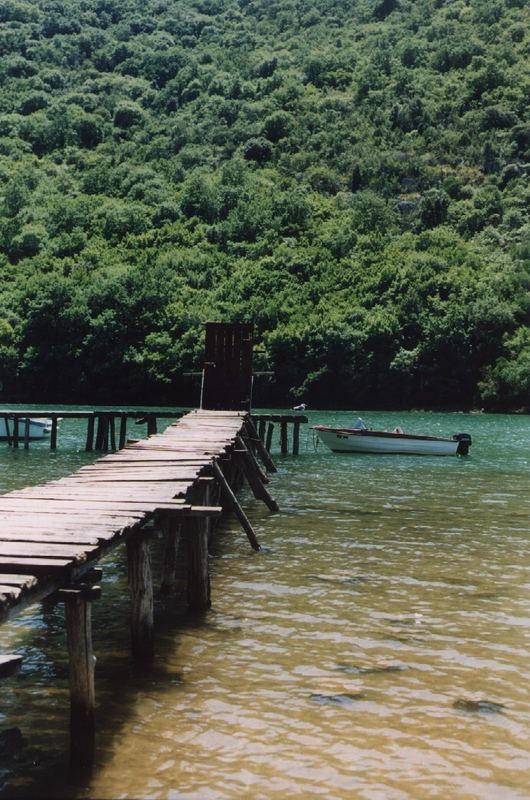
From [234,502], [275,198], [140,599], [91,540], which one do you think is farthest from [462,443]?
[275,198]

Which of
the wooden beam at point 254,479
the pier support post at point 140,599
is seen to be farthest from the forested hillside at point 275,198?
the pier support post at point 140,599

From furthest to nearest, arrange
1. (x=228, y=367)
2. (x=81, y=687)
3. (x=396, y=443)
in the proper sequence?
(x=396, y=443)
(x=228, y=367)
(x=81, y=687)

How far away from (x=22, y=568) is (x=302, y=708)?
3.58 metres

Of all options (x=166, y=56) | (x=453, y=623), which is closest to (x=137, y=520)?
(x=453, y=623)

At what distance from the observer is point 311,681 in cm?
1093

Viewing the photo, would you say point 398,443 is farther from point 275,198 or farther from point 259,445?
point 275,198

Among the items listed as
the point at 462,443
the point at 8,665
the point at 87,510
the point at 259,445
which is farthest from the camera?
the point at 462,443

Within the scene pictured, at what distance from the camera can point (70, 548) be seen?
8805 millimetres

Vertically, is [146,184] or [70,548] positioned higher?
[146,184]

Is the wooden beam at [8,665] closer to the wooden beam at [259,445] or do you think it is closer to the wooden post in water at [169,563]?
the wooden post in water at [169,563]

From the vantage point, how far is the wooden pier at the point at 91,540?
326 inches

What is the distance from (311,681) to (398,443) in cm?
3336

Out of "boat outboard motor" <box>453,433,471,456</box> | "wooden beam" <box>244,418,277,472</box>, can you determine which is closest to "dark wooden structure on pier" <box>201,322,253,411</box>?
"wooden beam" <box>244,418,277,472</box>

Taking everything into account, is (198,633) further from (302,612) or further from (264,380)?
(264,380)
